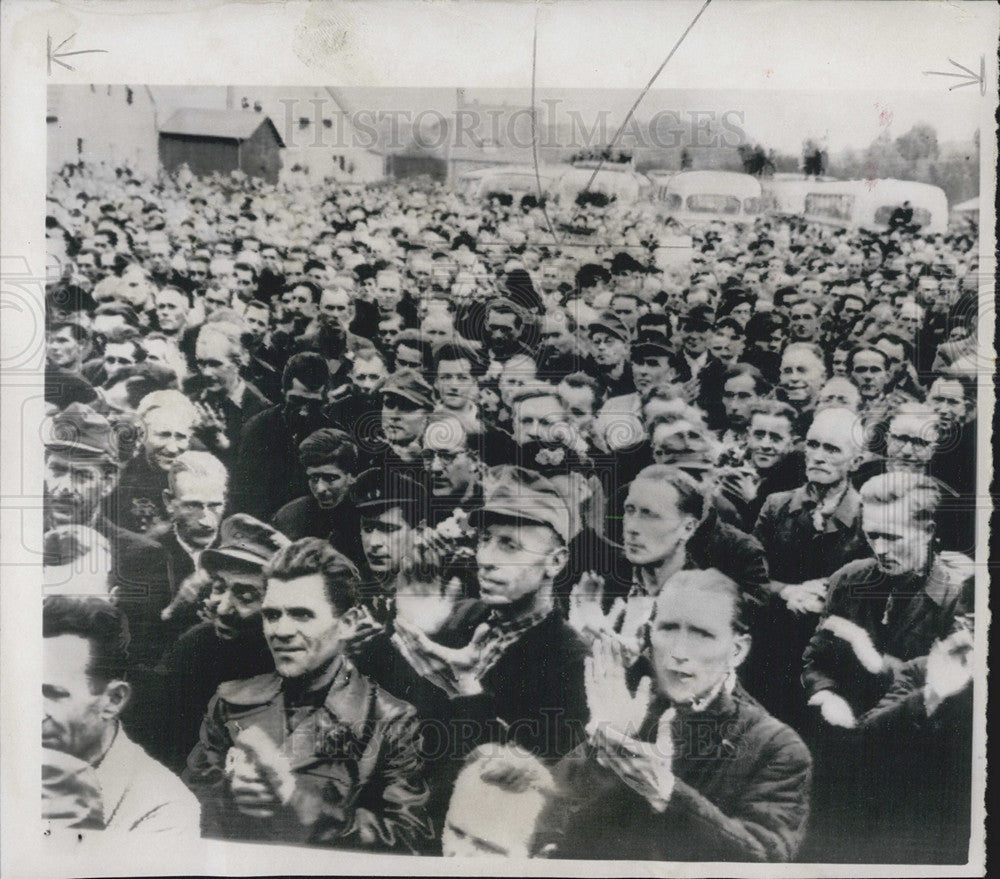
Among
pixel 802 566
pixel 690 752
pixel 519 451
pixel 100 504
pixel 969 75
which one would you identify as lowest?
pixel 690 752

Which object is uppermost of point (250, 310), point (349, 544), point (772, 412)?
point (250, 310)

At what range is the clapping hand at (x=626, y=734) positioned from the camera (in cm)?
156

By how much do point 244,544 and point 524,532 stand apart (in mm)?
528

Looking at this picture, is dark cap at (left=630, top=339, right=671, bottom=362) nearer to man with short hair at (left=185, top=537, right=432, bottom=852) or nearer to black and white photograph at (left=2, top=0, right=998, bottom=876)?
black and white photograph at (left=2, top=0, right=998, bottom=876)

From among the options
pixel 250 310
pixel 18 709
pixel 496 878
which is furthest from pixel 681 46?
pixel 18 709

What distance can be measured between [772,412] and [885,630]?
18.0 inches

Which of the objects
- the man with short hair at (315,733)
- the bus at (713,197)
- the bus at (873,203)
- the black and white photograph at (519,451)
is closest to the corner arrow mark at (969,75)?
the black and white photograph at (519,451)

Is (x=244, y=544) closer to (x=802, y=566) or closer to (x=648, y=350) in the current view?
(x=648, y=350)

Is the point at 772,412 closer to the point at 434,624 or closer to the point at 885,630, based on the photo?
the point at 885,630

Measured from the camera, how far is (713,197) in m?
1.56

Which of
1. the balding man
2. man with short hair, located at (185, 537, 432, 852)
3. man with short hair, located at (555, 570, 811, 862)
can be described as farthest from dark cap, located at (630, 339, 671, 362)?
man with short hair, located at (185, 537, 432, 852)

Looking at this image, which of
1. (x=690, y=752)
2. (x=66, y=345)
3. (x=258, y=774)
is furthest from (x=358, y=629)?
(x=66, y=345)

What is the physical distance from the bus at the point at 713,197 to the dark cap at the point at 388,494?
2.31 ft

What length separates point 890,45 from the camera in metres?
1.57
